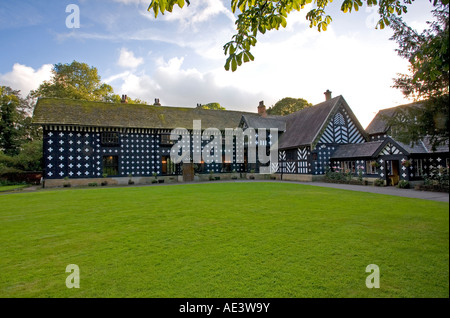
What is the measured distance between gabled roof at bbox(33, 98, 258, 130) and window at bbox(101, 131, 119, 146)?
0.84m

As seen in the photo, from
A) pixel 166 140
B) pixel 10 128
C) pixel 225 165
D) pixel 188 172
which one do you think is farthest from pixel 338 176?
pixel 10 128

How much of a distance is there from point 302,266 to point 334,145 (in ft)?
66.2

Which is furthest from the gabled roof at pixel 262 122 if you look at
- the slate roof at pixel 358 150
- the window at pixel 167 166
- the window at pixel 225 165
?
the window at pixel 167 166

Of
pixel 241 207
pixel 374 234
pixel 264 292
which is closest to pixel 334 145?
pixel 241 207

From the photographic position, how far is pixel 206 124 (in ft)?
88.5

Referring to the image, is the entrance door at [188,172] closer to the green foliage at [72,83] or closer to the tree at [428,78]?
the green foliage at [72,83]

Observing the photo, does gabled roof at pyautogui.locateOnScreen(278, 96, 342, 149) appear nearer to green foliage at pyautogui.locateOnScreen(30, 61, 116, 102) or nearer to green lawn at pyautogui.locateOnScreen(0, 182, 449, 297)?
green lawn at pyautogui.locateOnScreen(0, 182, 449, 297)

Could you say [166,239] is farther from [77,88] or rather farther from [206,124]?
[77,88]

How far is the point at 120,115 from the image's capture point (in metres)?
24.0

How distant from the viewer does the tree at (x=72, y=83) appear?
3174cm

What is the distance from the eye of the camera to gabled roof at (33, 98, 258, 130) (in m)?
21.2

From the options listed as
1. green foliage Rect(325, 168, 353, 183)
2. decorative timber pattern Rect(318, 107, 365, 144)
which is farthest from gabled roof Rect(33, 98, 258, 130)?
green foliage Rect(325, 168, 353, 183)

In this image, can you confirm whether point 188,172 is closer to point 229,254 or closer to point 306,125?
point 306,125

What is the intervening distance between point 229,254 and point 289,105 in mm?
41990
